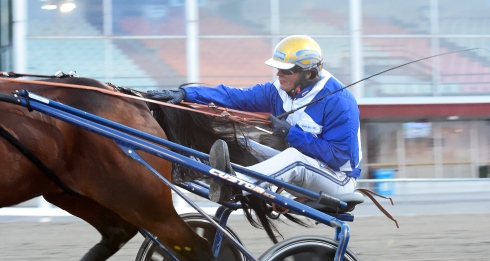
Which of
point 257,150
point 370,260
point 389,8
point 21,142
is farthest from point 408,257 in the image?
point 389,8

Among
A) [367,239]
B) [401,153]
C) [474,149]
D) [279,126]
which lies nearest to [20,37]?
[401,153]

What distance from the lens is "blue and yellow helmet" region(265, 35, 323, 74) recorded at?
165 inches

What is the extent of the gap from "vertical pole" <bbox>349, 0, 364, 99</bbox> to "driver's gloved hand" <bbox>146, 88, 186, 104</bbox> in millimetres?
8715

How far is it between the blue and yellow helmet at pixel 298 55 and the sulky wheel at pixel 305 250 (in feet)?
2.97

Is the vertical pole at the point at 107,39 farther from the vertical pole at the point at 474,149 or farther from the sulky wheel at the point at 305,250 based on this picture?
the sulky wheel at the point at 305,250

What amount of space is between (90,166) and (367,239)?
4016 mm

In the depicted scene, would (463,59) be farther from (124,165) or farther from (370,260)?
(124,165)

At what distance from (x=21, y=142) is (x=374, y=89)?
1003 cm

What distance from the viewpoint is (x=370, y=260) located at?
242 inches

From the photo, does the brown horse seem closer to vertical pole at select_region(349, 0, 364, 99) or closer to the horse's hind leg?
the horse's hind leg

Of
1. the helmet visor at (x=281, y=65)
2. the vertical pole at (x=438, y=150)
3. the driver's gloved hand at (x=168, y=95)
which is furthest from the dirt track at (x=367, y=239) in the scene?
the vertical pole at (x=438, y=150)

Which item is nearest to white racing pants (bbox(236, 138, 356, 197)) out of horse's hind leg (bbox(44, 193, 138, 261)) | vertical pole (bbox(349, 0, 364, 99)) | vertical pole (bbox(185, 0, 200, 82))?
horse's hind leg (bbox(44, 193, 138, 261))

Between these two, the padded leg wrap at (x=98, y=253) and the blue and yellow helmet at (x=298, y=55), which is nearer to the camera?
the blue and yellow helmet at (x=298, y=55)

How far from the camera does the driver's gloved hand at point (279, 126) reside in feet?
13.5
